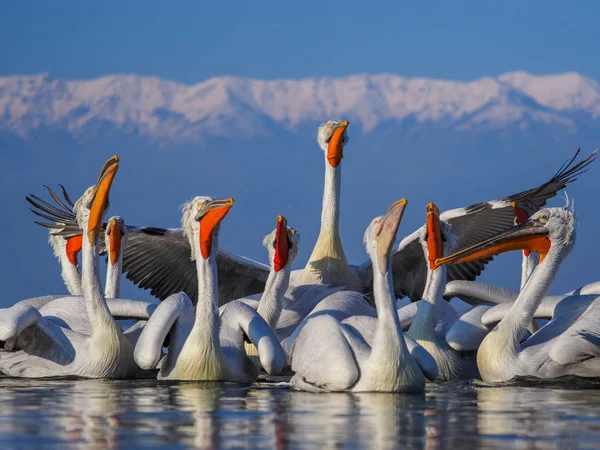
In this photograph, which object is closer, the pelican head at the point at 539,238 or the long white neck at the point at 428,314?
the pelican head at the point at 539,238

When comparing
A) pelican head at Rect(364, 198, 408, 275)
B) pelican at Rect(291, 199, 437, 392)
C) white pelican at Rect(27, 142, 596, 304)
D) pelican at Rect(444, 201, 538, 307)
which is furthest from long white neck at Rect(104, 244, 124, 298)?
pelican head at Rect(364, 198, 408, 275)

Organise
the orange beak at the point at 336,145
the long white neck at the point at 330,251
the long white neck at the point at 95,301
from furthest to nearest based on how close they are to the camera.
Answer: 1. the orange beak at the point at 336,145
2. the long white neck at the point at 330,251
3. the long white neck at the point at 95,301

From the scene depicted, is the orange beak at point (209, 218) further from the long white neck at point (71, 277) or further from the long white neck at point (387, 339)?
the long white neck at point (71, 277)

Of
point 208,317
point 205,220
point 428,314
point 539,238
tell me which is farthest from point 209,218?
point 539,238

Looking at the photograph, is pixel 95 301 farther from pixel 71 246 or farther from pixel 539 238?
pixel 71 246

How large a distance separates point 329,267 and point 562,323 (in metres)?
2.71

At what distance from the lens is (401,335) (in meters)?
6.43

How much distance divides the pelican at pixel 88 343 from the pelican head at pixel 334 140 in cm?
263

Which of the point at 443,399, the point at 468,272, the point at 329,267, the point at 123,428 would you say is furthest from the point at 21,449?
the point at 468,272

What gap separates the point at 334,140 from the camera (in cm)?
1039

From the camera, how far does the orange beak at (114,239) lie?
8984 millimetres

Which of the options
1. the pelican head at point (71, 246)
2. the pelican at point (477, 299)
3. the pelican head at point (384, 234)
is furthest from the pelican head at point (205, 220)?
the pelican head at point (71, 246)

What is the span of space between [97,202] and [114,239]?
2.94 feet

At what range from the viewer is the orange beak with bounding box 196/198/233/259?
24.6 feet
